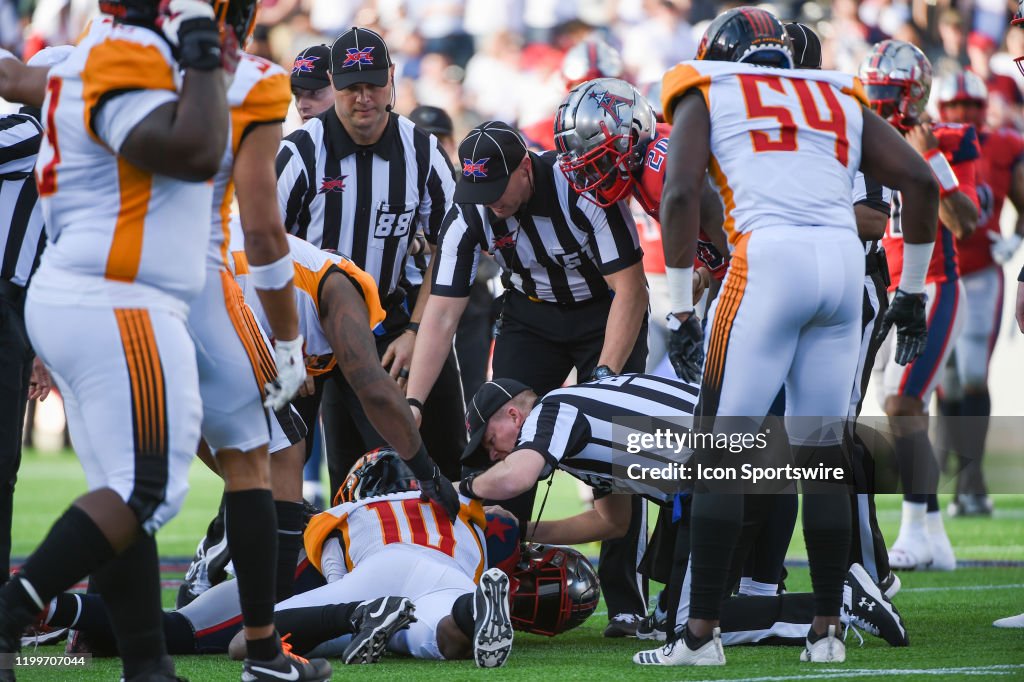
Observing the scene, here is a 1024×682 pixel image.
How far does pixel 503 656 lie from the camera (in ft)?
11.9

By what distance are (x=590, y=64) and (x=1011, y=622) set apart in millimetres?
4185

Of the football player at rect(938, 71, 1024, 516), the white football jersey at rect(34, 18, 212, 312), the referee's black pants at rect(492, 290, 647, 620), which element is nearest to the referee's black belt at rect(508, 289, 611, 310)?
the referee's black pants at rect(492, 290, 647, 620)

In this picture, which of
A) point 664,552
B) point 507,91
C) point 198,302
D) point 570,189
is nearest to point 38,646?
point 198,302

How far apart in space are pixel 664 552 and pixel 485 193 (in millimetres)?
1345

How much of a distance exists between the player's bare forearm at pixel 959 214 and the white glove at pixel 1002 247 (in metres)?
1.13

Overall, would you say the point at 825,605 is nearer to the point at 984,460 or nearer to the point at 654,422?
the point at 654,422

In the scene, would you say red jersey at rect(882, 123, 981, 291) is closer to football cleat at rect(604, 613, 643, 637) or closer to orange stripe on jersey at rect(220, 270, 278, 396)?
football cleat at rect(604, 613, 643, 637)

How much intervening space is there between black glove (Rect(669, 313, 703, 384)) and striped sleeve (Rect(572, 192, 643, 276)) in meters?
1.11

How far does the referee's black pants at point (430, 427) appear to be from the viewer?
17.5ft

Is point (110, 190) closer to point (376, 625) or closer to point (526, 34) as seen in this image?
point (376, 625)

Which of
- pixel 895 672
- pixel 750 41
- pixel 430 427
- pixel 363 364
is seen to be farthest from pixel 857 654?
pixel 430 427

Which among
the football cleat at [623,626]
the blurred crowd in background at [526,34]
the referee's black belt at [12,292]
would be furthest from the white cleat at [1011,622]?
the blurred crowd in background at [526,34]

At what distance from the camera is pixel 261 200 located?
297cm

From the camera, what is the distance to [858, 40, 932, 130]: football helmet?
5426 millimetres
